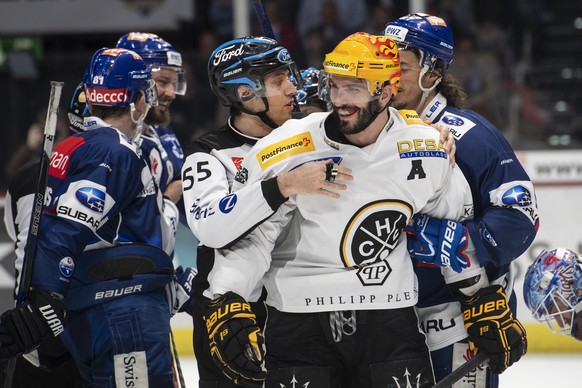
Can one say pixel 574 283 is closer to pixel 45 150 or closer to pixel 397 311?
pixel 397 311

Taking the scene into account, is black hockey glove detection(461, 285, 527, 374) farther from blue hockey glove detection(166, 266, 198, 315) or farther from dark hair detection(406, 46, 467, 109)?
blue hockey glove detection(166, 266, 198, 315)

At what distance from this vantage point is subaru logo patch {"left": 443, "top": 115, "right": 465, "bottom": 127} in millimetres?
2656

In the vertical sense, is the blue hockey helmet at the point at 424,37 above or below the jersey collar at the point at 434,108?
above

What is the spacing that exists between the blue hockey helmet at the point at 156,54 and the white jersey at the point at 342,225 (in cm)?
149

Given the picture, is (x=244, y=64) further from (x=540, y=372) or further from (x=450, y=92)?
(x=540, y=372)

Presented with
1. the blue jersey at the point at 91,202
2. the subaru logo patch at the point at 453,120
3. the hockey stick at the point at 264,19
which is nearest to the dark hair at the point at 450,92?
the subaru logo patch at the point at 453,120

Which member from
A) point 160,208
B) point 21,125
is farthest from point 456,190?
point 21,125

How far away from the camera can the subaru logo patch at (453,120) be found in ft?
8.71

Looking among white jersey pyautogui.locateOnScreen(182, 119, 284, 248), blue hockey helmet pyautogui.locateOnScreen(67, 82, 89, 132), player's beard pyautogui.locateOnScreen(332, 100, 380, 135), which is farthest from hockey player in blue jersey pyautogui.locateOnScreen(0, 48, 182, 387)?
player's beard pyautogui.locateOnScreen(332, 100, 380, 135)

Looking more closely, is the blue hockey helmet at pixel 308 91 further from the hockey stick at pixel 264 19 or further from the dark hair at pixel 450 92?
the dark hair at pixel 450 92

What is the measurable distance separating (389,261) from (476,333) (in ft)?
1.06

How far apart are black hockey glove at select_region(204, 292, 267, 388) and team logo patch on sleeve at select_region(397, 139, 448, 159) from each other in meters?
0.52

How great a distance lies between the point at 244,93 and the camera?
8.79ft

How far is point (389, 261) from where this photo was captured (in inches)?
93.4
